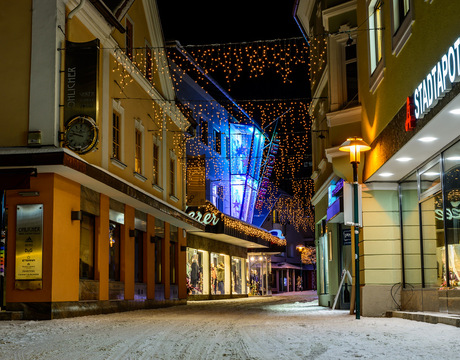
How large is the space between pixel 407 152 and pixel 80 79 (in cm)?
716

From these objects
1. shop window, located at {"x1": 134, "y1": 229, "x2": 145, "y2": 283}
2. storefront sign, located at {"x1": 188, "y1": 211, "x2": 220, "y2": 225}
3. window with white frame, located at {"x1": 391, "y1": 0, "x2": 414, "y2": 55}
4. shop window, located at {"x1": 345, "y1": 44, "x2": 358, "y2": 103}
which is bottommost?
shop window, located at {"x1": 134, "y1": 229, "x2": 145, "y2": 283}

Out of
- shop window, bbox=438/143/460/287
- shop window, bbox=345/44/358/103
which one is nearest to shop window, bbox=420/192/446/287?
shop window, bbox=438/143/460/287

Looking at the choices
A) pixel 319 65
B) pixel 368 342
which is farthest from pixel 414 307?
pixel 319 65

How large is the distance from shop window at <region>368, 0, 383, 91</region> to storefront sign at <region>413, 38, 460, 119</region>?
347 cm

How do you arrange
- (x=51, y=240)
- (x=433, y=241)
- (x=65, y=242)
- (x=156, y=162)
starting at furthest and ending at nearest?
(x=156, y=162) < (x=65, y=242) < (x=51, y=240) < (x=433, y=241)

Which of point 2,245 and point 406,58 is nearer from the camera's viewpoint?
point 406,58

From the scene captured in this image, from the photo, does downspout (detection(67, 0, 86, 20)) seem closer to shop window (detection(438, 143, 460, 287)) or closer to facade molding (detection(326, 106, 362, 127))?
facade molding (detection(326, 106, 362, 127))

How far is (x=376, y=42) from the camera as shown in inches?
572

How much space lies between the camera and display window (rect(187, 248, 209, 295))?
33.4 metres

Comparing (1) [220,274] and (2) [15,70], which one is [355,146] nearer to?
(2) [15,70]

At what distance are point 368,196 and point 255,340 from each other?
693cm

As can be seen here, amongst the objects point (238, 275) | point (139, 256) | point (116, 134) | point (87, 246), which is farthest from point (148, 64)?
point (238, 275)

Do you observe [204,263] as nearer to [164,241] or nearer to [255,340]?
[164,241]

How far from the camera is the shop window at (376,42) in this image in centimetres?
1376
